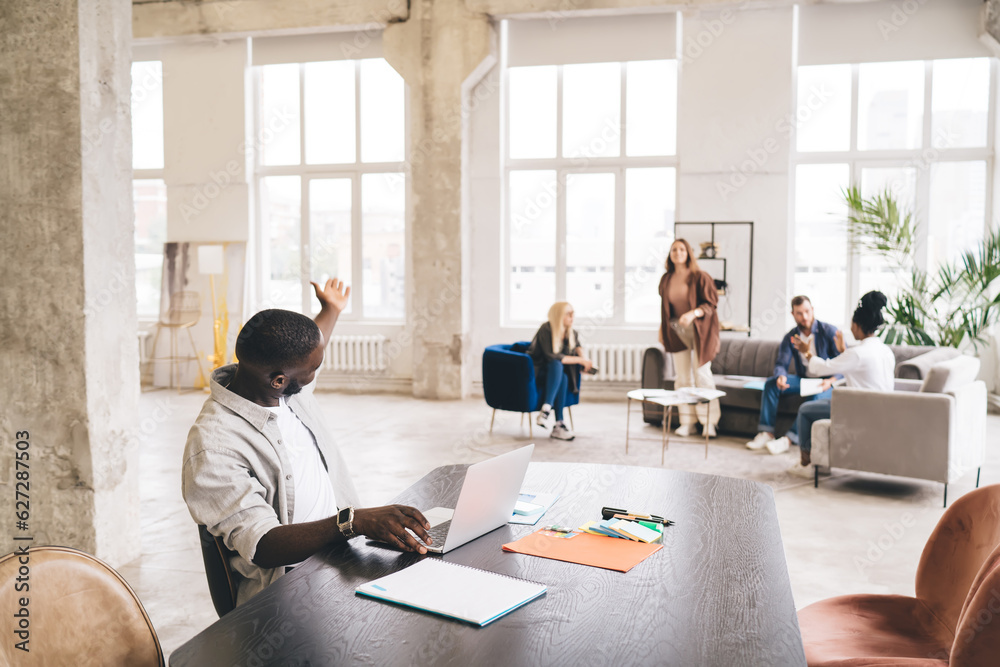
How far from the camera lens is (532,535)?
1.90 meters

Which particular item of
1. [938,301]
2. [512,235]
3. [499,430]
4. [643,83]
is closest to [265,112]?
[512,235]

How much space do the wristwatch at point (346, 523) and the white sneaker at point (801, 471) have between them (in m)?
4.51

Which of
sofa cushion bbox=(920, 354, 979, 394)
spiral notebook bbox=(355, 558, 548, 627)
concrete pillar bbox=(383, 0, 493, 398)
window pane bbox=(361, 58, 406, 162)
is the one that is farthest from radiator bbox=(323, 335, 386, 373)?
spiral notebook bbox=(355, 558, 548, 627)

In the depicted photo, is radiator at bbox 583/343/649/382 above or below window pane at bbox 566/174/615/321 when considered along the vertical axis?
below

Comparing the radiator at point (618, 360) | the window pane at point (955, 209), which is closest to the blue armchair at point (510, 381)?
the radiator at point (618, 360)

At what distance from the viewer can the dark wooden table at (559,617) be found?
4.30ft

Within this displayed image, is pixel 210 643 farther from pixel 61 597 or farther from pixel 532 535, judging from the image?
pixel 532 535

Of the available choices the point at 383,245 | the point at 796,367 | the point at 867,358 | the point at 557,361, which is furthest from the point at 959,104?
the point at 383,245

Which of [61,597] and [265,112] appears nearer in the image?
[61,597]

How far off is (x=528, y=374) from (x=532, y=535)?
179 inches

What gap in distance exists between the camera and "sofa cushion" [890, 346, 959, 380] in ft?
19.9

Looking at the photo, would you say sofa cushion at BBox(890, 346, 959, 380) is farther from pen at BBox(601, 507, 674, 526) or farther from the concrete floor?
pen at BBox(601, 507, 674, 526)

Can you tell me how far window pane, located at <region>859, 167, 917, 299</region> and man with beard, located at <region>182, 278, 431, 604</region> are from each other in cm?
791

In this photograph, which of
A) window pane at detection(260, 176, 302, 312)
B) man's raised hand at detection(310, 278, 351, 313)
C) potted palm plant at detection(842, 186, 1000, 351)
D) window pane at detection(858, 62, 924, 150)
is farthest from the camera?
window pane at detection(260, 176, 302, 312)
